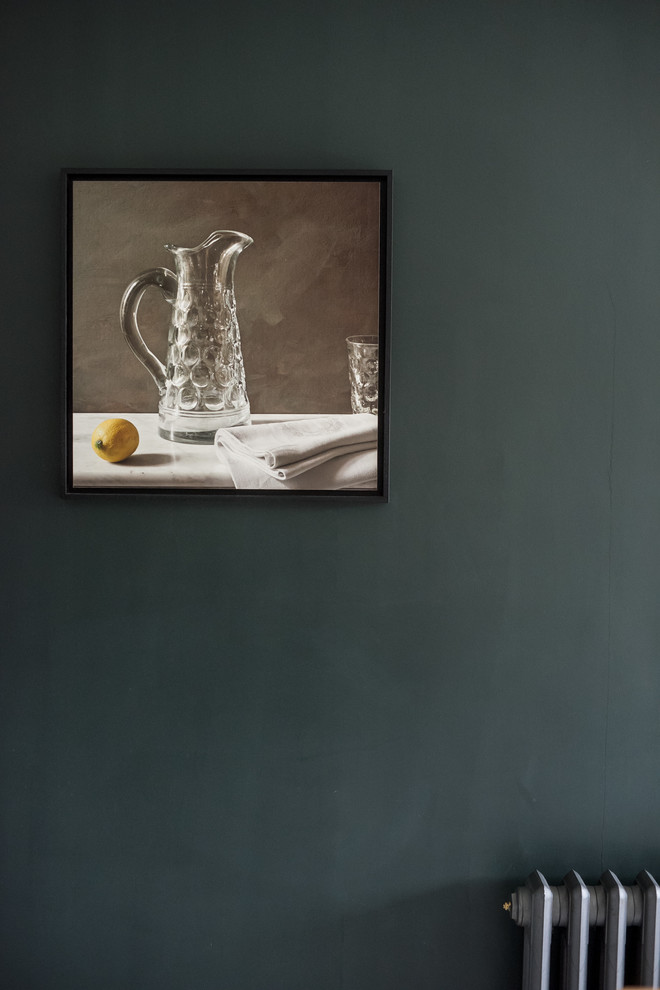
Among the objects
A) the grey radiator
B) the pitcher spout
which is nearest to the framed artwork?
the pitcher spout

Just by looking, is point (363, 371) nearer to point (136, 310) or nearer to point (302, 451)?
→ point (302, 451)

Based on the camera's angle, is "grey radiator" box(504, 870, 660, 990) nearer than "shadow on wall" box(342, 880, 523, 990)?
Yes

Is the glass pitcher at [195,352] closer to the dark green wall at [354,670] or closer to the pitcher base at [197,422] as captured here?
the pitcher base at [197,422]

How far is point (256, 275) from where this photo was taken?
4.16 feet

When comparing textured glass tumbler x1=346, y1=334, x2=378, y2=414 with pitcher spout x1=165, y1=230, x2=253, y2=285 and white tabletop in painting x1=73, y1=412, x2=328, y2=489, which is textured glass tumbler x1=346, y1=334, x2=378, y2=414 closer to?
white tabletop in painting x1=73, y1=412, x2=328, y2=489

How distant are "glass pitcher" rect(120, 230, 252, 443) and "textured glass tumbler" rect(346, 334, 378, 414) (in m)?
0.21

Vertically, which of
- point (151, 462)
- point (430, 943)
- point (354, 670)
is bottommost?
point (430, 943)

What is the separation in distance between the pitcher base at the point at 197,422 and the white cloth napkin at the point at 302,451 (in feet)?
0.05

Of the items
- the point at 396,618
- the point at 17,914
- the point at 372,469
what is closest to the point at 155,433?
the point at 372,469

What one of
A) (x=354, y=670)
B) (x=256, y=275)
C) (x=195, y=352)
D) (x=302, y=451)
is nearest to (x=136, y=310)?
(x=195, y=352)

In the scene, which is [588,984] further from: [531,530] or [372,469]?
[372,469]

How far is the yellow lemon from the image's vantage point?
128cm

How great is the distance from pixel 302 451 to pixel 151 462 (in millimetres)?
290

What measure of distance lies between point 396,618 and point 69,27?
50.9 inches
